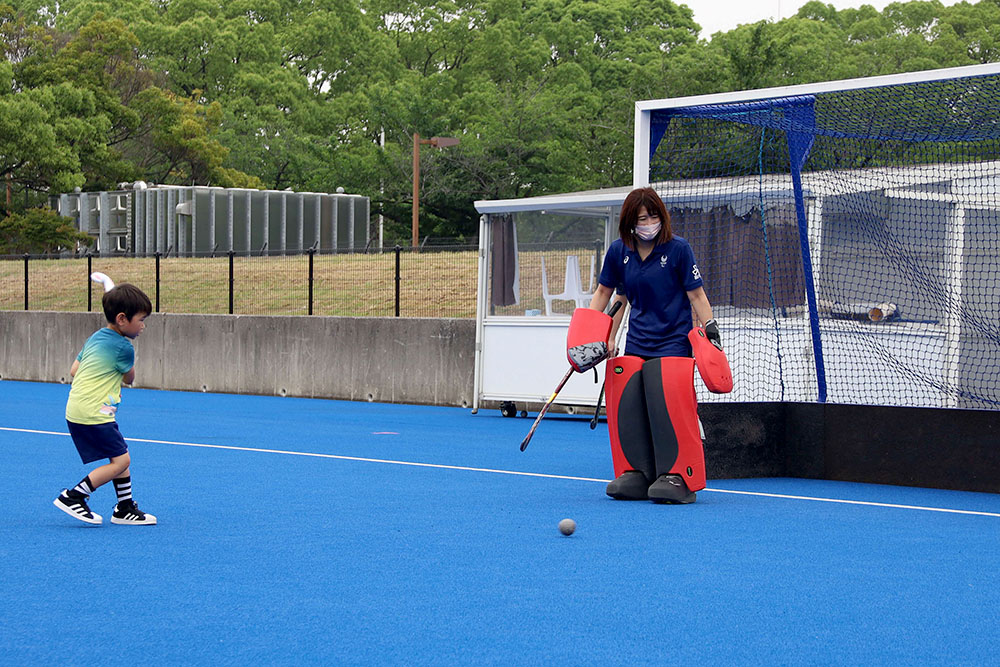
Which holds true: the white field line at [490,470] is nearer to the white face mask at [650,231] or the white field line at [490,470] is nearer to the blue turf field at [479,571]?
the blue turf field at [479,571]

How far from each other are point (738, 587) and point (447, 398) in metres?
13.4

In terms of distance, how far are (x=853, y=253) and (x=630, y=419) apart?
14.5ft

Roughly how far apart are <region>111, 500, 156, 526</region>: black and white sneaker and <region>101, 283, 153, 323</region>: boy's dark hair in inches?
42.3

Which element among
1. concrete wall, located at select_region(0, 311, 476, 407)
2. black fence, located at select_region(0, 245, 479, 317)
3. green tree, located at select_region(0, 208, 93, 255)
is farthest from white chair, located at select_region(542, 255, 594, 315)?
green tree, located at select_region(0, 208, 93, 255)

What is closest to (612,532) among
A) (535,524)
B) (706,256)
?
(535,524)

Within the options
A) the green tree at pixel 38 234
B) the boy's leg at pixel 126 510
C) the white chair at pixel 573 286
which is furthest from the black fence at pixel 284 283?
the green tree at pixel 38 234

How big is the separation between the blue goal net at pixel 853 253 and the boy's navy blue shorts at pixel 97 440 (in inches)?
229

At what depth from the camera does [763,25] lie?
4400cm

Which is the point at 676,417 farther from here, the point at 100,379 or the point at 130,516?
the point at 100,379

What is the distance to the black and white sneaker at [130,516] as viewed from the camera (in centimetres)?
750

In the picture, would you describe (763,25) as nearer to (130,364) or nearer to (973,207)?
(973,207)

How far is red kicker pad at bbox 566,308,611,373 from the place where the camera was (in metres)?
8.82

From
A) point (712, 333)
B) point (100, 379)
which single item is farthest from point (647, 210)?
point (100, 379)

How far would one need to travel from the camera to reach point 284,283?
85.5ft
